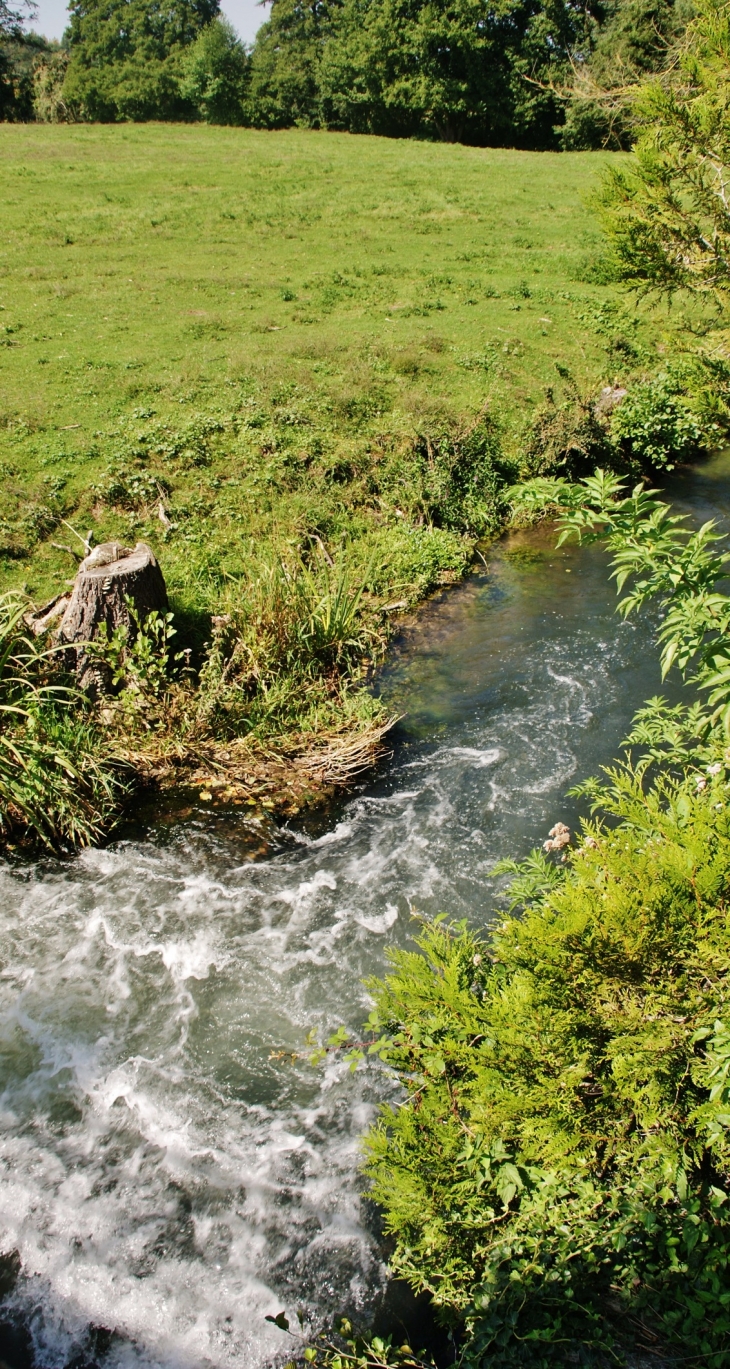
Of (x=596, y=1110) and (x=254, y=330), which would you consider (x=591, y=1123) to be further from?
(x=254, y=330)

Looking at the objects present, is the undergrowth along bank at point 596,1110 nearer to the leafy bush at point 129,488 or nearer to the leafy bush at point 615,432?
the leafy bush at point 129,488

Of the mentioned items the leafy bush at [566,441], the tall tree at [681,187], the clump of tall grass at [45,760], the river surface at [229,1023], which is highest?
the tall tree at [681,187]

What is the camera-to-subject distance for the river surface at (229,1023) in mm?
3971

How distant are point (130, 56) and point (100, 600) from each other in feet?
232

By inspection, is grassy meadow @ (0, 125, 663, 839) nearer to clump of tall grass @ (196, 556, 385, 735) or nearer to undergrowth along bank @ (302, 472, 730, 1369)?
clump of tall grass @ (196, 556, 385, 735)

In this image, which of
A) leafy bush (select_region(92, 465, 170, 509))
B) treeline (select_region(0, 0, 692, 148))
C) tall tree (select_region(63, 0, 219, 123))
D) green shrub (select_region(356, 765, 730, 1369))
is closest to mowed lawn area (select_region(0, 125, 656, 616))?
leafy bush (select_region(92, 465, 170, 509))

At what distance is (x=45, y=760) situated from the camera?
6859mm

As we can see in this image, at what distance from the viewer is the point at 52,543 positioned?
9.82m

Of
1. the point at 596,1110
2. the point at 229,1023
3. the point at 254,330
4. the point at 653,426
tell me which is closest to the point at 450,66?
the point at 254,330

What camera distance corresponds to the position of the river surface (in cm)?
397

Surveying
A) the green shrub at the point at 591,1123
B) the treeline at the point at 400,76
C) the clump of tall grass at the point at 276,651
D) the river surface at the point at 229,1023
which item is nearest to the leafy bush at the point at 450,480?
the clump of tall grass at the point at 276,651

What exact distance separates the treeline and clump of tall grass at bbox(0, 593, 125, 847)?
37.5 metres

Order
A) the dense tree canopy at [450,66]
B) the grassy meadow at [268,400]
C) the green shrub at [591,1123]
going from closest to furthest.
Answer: the green shrub at [591,1123]
the grassy meadow at [268,400]
the dense tree canopy at [450,66]

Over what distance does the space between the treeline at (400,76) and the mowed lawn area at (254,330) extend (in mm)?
13796
